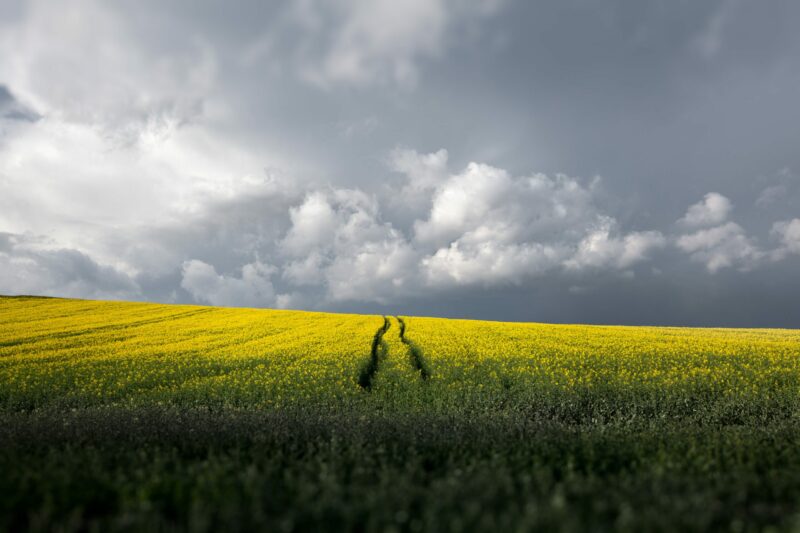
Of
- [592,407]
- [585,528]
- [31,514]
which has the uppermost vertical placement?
[585,528]

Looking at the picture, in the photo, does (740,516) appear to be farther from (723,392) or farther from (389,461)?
(723,392)

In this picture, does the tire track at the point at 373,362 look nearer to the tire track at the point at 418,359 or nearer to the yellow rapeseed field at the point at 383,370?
the yellow rapeseed field at the point at 383,370

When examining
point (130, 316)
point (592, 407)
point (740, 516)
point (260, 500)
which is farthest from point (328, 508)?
point (130, 316)

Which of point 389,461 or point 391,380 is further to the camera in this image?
point 391,380

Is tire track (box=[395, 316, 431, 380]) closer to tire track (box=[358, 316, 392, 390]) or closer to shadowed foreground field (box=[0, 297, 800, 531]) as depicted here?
shadowed foreground field (box=[0, 297, 800, 531])

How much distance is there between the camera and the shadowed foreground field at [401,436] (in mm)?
3977

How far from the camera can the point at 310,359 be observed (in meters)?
19.9

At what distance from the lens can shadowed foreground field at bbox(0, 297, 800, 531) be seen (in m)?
3.98

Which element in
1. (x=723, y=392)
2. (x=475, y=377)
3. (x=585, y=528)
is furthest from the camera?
(x=475, y=377)

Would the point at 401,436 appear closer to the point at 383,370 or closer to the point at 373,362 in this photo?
the point at 383,370

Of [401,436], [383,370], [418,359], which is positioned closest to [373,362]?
[418,359]

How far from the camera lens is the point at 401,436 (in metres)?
7.70

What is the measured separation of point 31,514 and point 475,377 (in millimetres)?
13628

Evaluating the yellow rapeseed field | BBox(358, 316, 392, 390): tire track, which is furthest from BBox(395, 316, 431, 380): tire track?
BBox(358, 316, 392, 390): tire track
